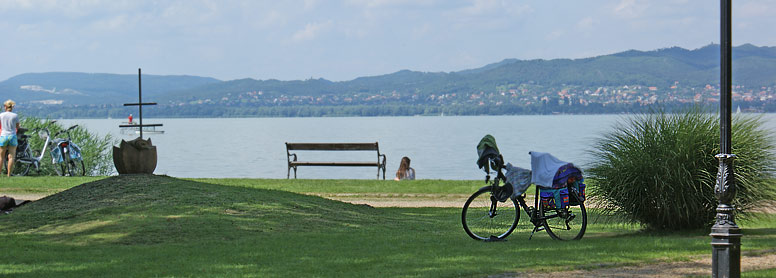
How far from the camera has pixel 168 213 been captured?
1109 cm

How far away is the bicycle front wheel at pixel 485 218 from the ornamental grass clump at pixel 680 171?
1.26m

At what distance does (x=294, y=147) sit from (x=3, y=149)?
740cm

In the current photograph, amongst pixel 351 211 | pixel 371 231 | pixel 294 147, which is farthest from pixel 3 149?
pixel 371 231

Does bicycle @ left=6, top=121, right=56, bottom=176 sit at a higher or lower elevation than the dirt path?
higher

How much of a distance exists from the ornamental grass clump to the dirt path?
6.22 feet

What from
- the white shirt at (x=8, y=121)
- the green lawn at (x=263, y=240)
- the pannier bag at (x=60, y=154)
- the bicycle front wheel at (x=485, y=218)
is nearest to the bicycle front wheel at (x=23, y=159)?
the pannier bag at (x=60, y=154)

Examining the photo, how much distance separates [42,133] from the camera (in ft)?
83.6

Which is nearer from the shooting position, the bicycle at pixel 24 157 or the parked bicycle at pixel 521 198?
the parked bicycle at pixel 521 198

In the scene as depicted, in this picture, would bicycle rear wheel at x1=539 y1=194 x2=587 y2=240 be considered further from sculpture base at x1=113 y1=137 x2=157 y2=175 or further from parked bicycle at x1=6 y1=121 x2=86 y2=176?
parked bicycle at x1=6 y1=121 x2=86 y2=176

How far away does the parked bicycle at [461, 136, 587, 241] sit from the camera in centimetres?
970

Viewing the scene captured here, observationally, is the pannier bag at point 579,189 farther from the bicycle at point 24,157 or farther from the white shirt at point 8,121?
the bicycle at point 24,157

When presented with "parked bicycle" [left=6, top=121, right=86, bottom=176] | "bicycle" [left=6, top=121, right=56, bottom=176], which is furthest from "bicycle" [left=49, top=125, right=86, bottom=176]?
"bicycle" [left=6, top=121, right=56, bottom=176]

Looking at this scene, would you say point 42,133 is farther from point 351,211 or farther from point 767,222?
point 767,222

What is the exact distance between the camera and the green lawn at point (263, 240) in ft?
26.3
